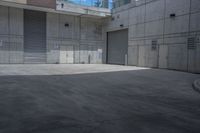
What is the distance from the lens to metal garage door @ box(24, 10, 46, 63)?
72.1 feet

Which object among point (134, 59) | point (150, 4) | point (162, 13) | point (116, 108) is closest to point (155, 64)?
point (134, 59)

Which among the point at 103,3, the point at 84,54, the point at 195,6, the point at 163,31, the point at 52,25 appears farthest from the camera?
the point at 84,54

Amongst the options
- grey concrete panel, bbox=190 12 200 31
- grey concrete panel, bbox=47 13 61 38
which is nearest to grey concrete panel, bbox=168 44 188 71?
grey concrete panel, bbox=190 12 200 31

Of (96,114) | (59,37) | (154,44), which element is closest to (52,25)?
(59,37)

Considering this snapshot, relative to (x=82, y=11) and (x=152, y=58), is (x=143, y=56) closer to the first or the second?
(x=152, y=58)

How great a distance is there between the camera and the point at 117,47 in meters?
25.0

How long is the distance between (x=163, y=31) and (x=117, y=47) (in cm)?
796

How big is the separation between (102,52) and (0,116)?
2376cm

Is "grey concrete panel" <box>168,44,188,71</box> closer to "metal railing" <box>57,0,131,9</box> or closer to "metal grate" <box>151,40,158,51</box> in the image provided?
"metal grate" <box>151,40,158,51</box>

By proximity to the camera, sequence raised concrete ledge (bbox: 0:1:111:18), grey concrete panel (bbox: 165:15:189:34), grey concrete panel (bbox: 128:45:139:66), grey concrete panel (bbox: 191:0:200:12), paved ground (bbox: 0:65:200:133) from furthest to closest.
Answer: raised concrete ledge (bbox: 0:1:111:18) → grey concrete panel (bbox: 128:45:139:66) → grey concrete panel (bbox: 165:15:189:34) → grey concrete panel (bbox: 191:0:200:12) → paved ground (bbox: 0:65:200:133)

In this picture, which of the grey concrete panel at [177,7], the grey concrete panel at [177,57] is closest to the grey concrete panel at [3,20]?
the grey concrete panel at [177,7]

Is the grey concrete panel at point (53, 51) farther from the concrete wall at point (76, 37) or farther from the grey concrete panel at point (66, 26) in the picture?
the grey concrete panel at point (66, 26)

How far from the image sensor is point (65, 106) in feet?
16.4

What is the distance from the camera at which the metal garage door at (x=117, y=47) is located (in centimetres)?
2369
